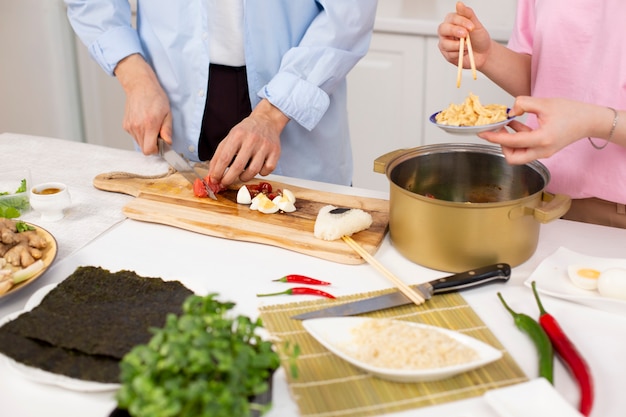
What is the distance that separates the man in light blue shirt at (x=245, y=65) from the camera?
1.68m

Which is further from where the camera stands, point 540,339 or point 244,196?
point 244,196

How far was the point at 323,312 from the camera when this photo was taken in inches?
44.7

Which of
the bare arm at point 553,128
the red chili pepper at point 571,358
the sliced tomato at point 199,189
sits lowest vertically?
the red chili pepper at point 571,358

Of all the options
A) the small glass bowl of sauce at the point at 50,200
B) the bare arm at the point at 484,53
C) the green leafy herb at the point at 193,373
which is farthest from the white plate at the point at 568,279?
the small glass bowl of sauce at the point at 50,200

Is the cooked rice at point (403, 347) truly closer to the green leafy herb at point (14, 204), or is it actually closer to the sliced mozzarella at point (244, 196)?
the sliced mozzarella at point (244, 196)

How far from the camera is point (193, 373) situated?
29.9 inches

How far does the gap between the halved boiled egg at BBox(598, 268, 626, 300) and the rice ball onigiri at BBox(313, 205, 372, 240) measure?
46 cm

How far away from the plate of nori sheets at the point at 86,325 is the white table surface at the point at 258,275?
0.10ft

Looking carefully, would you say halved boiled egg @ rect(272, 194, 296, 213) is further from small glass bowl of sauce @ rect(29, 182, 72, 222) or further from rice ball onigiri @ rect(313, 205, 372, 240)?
small glass bowl of sauce @ rect(29, 182, 72, 222)

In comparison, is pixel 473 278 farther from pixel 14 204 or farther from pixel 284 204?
pixel 14 204

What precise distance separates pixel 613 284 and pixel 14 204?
1.25 metres

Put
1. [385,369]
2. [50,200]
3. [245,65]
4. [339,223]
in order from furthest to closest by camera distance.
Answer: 1. [245,65]
2. [50,200]
3. [339,223]
4. [385,369]

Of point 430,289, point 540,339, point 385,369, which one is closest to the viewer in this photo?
point 385,369

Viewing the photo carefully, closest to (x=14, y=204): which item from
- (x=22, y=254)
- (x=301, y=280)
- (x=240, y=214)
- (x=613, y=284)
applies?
(x=22, y=254)
